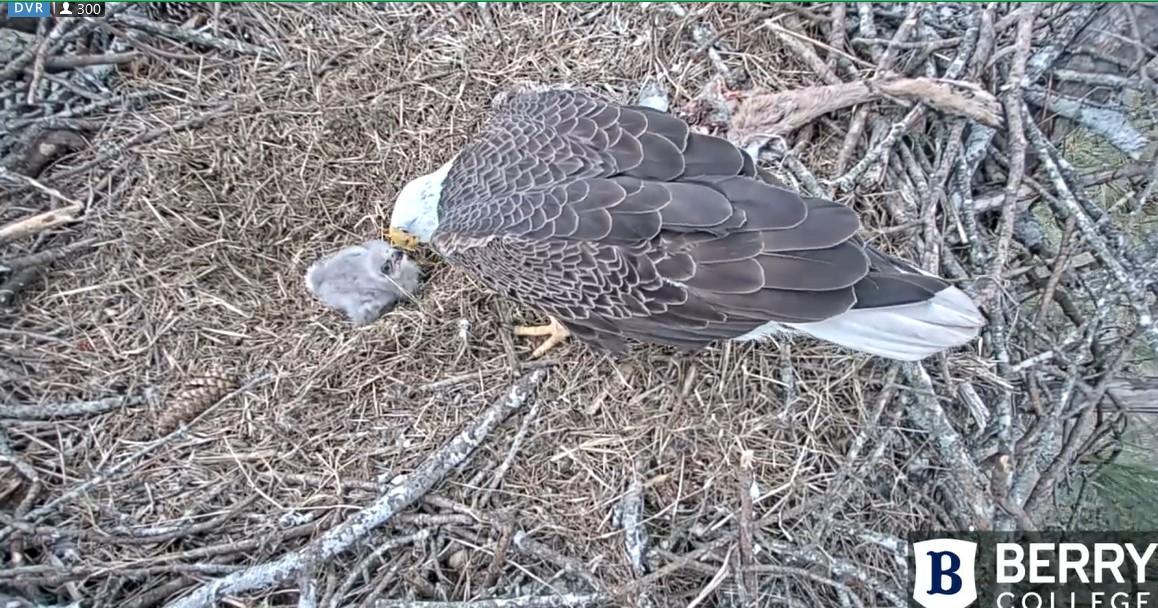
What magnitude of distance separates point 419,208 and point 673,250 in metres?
0.99

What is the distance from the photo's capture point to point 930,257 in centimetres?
222

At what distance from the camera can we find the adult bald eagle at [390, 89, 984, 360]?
6.15 ft

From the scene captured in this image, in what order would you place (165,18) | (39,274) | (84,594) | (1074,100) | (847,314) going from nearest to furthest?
(847,314)
(84,594)
(1074,100)
(39,274)
(165,18)

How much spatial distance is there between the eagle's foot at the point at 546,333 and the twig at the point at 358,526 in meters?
0.28

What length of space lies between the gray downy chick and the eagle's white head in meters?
0.12

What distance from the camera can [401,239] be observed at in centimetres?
251

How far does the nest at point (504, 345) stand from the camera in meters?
2.12

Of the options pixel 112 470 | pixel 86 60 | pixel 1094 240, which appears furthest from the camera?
pixel 86 60

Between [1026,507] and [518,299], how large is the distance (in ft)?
5.74

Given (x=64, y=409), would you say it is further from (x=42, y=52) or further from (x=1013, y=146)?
(x=1013, y=146)

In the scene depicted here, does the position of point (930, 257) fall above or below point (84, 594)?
above

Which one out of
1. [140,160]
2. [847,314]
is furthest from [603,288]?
[140,160]

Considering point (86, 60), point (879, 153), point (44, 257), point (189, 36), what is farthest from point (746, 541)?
point (86, 60)

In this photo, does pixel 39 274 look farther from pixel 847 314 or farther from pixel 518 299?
pixel 847 314
